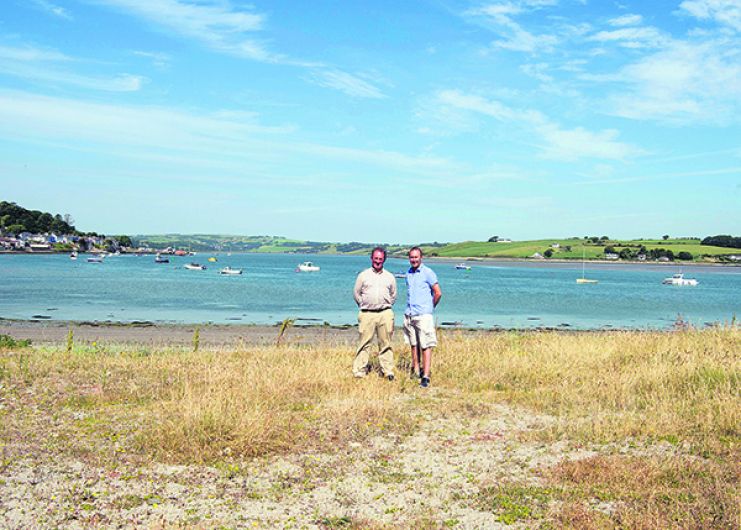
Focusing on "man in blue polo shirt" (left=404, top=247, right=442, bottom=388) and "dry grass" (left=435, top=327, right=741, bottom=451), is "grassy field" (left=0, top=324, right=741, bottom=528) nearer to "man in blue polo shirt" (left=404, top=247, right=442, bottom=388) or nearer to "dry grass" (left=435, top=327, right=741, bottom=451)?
"dry grass" (left=435, top=327, right=741, bottom=451)

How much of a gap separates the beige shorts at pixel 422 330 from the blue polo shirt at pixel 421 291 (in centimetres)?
10

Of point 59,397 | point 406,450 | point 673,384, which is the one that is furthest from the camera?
point 673,384

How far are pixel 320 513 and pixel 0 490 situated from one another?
3049mm

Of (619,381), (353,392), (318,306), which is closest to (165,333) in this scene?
(318,306)

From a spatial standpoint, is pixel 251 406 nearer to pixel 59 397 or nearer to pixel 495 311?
pixel 59 397

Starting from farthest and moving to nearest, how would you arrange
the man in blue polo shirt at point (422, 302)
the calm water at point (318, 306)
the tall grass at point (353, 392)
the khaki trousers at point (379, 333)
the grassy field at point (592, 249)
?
1. the grassy field at point (592, 249)
2. the calm water at point (318, 306)
3. the khaki trousers at point (379, 333)
4. the man in blue polo shirt at point (422, 302)
5. the tall grass at point (353, 392)

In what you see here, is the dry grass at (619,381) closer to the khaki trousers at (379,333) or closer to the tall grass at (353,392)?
the tall grass at (353,392)

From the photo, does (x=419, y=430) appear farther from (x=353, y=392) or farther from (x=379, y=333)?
(x=379, y=333)

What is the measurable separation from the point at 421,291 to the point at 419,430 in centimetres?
307

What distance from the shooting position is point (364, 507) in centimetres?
594

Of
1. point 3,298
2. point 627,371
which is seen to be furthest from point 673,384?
point 3,298

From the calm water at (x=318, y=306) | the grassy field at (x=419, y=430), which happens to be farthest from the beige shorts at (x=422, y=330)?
the calm water at (x=318, y=306)

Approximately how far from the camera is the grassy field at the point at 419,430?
5914 millimetres

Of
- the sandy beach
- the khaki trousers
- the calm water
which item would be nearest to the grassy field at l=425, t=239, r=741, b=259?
the calm water
